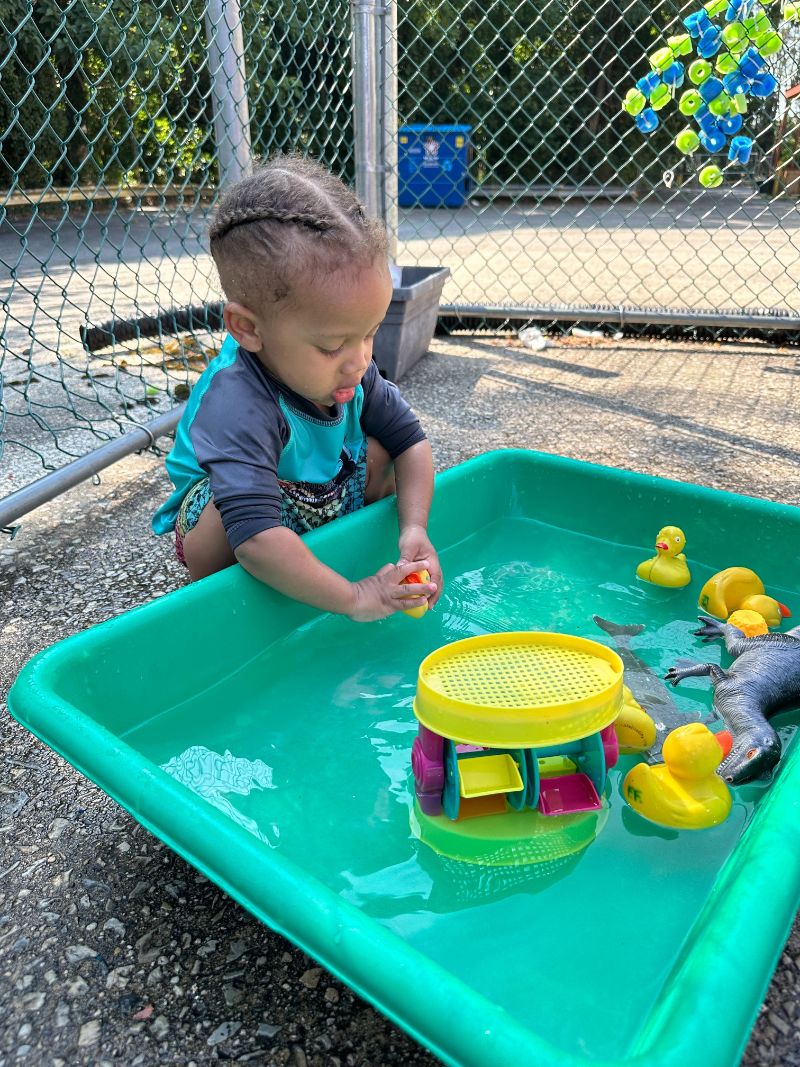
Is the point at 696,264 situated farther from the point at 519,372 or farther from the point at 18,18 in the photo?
the point at 18,18

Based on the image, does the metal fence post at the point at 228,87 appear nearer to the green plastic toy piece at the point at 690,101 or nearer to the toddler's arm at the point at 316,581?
the toddler's arm at the point at 316,581

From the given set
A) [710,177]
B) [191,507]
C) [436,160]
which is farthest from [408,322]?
[436,160]

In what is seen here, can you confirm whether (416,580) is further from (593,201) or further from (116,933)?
(593,201)

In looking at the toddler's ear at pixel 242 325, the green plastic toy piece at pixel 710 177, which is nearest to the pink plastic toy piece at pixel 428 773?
the toddler's ear at pixel 242 325

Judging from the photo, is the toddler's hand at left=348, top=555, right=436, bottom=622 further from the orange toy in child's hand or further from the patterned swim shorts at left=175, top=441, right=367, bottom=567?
the patterned swim shorts at left=175, top=441, right=367, bottom=567

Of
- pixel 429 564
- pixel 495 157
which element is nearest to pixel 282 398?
pixel 429 564

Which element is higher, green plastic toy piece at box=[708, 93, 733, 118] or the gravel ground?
green plastic toy piece at box=[708, 93, 733, 118]

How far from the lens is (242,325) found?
135cm

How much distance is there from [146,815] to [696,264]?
5.25 m

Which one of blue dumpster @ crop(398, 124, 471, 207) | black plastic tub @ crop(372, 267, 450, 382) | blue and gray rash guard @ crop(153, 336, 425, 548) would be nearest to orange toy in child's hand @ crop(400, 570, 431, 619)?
blue and gray rash guard @ crop(153, 336, 425, 548)

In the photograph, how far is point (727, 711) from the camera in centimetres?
124

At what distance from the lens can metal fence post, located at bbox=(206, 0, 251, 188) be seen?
240 centimetres

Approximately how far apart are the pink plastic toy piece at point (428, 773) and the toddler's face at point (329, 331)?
55 centimetres

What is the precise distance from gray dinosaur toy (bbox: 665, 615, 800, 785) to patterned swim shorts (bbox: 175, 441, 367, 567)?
0.64 metres
